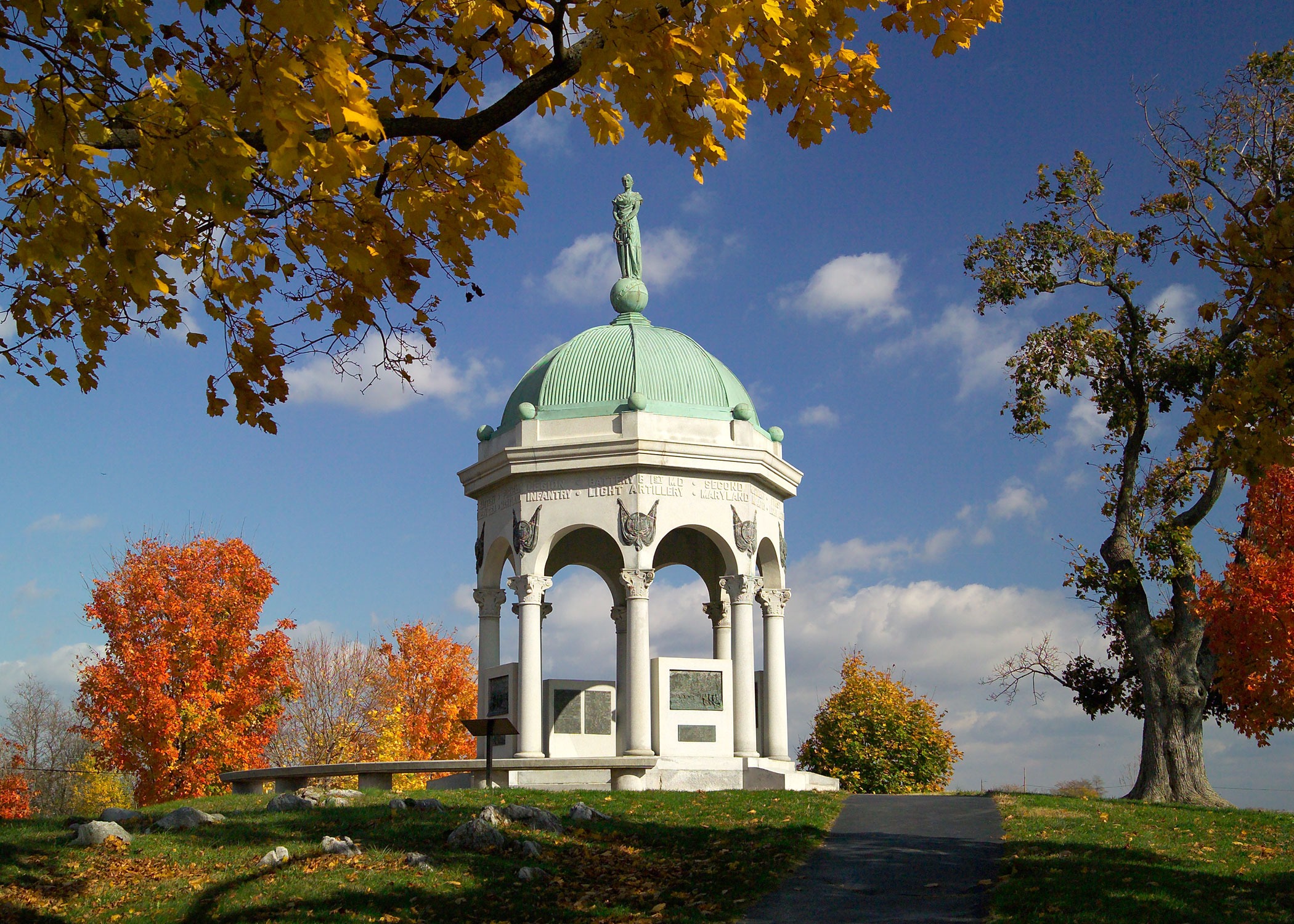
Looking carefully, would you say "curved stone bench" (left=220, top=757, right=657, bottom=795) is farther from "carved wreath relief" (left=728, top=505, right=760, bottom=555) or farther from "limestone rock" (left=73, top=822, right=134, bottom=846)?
"limestone rock" (left=73, top=822, right=134, bottom=846)

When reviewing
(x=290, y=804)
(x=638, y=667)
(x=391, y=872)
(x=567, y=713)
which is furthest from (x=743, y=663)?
(x=391, y=872)

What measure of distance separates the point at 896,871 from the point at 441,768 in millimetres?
9342

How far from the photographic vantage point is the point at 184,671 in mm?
32875

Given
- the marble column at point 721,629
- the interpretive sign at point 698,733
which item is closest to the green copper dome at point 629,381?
the marble column at point 721,629

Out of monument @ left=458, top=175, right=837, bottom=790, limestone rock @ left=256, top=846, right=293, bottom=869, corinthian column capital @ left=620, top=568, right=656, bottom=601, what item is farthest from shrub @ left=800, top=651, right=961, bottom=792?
limestone rock @ left=256, top=846, right=293, bottom=869

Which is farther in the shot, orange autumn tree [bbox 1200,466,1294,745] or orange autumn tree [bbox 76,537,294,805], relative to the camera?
orange autumn tree [bbox 76,537,294,805]

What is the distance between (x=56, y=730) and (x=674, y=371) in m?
52.9

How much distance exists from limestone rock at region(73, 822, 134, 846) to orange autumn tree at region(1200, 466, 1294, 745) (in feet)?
58.7

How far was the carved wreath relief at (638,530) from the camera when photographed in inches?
878

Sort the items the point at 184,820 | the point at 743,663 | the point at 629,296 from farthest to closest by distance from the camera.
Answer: the point at 629,296, the point at 743,663, the point at 184,820

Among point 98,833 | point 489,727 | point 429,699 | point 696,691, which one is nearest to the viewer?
point 98,833

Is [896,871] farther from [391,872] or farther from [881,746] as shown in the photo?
[881,746]

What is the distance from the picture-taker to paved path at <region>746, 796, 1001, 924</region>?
10797 mm

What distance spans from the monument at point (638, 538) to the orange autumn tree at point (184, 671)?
1218cm
